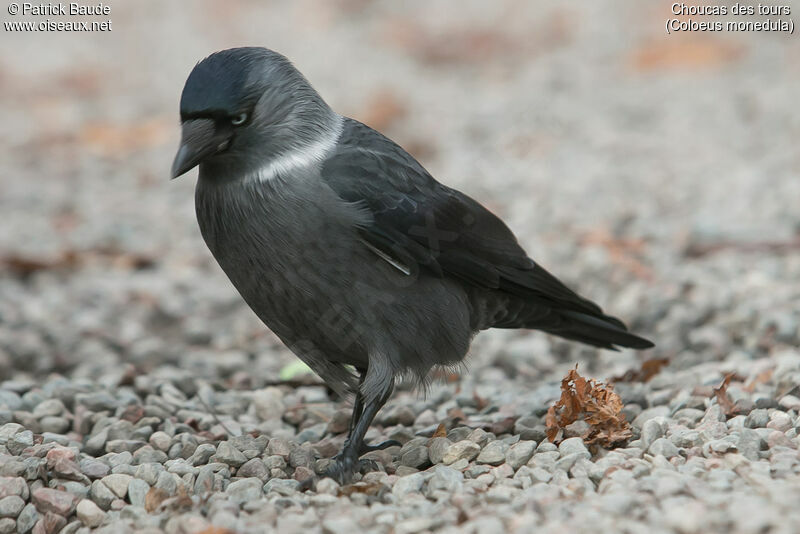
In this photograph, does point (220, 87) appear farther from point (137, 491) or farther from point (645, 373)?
point (645, 373)

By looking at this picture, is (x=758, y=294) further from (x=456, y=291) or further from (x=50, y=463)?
(x=50, y=463)

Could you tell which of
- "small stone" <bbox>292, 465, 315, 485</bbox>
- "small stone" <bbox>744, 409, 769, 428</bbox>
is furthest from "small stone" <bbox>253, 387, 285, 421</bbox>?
"small stone" <bbox>744, 409, 769, 428</bbox>

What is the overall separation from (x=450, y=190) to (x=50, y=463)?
1.89m

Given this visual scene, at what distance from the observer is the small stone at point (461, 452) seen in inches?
145

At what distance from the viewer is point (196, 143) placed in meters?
3.59

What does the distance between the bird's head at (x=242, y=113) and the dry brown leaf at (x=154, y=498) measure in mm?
1090

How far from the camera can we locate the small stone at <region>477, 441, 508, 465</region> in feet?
11.9

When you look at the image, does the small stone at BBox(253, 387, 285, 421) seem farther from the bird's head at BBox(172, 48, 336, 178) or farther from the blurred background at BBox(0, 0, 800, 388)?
the bird's head at BBox(172, 48, 336, 178)

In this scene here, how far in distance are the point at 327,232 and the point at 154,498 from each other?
109 centimetres

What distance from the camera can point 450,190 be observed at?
14.0 ft

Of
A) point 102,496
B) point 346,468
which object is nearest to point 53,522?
point 102,496

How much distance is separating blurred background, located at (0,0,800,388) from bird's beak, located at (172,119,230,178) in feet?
5.44

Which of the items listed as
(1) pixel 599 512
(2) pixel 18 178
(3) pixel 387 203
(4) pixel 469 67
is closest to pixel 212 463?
(3) pixel 387 203

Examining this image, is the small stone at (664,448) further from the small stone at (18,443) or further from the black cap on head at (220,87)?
the small stone at (18,443)
